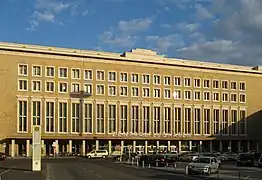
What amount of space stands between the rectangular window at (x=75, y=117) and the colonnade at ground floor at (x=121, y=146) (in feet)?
8.91

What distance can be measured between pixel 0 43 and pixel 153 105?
39.4m

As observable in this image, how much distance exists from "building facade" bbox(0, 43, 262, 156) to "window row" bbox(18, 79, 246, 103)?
224 mm

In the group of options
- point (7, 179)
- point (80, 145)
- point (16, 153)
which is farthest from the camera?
point (80, 145)

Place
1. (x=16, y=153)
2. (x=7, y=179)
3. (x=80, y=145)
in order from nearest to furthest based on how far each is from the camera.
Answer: (x=7, y=179) < (x=16, y=153) < (x=80, y=145)

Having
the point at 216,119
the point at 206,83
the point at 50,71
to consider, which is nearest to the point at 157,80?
the point at 206,83

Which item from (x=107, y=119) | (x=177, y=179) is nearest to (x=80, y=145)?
(x=107, y=119)

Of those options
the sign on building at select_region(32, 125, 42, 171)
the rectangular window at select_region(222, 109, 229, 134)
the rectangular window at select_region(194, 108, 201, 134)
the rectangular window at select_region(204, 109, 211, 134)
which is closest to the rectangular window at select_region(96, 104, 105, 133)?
the rectangular window at select_region(194, 108, 201, 134)

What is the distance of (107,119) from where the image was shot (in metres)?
118

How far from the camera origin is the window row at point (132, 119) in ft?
361

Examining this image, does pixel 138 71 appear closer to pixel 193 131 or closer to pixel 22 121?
pixel 193 131

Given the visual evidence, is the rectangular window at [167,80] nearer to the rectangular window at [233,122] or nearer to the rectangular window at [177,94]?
the rectangular window at [177,94]

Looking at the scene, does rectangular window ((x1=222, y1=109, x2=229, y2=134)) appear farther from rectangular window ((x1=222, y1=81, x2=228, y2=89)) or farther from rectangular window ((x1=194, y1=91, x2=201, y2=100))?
rectangular window ((x1=194, y1=91, x2=201, y2=100))

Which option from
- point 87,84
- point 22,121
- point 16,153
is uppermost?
point 87,84

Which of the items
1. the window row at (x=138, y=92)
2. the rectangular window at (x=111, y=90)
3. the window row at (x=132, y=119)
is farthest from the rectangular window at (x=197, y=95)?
the rectangular window at (x=111, y=90)
